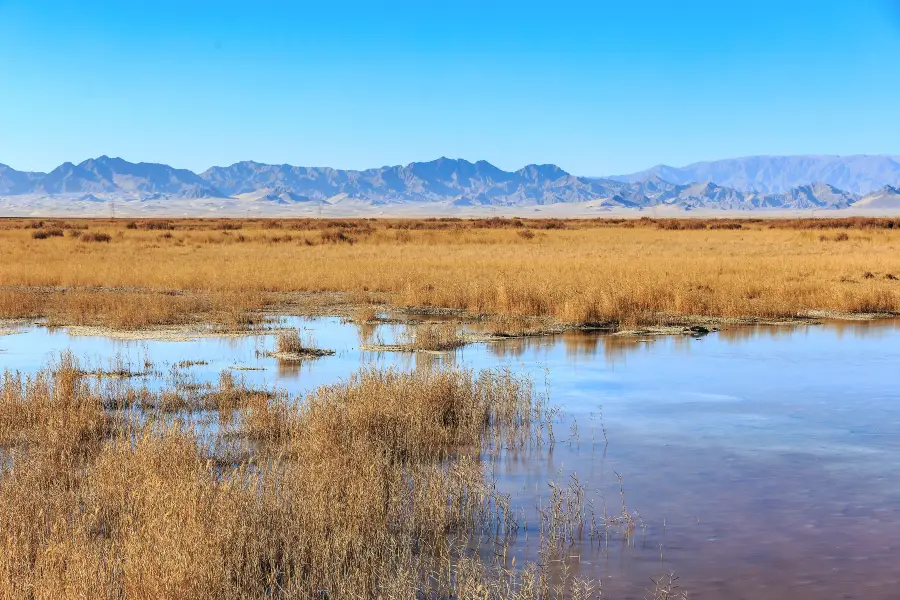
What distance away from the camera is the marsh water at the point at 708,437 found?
24.7 ft

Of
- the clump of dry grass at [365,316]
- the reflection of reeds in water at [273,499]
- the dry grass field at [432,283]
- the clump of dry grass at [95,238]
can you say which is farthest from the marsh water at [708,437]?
the clump of dry grass at [95,238]

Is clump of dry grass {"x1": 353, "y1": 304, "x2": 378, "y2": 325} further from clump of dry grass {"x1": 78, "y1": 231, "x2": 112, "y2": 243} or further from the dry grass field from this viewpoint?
clump of dry grass {"x1": 78, "y1": 231, "x2": 112, "y2": 243}

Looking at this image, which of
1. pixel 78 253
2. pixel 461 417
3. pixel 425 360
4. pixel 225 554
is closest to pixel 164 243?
pixel 78 253

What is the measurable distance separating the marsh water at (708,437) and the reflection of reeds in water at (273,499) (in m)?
0.63

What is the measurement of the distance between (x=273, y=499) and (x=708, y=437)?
19.4 ft

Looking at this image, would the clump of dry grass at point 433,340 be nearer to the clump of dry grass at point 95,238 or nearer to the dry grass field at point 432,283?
the dry grass field at point 432,283

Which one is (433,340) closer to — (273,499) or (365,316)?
(365,316)

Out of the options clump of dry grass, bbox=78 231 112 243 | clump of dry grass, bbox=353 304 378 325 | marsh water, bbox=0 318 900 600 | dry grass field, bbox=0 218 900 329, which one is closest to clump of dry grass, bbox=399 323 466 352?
marsh water, bbox=0 318 900 600

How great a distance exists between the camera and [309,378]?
48.3ft

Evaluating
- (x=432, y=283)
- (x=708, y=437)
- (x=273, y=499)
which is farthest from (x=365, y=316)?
(x=273, y=499)

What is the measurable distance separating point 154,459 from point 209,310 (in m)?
14.8

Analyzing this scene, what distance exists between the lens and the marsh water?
752 cm

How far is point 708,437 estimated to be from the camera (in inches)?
450

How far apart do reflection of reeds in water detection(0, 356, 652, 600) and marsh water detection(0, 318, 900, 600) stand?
2.07 ft
